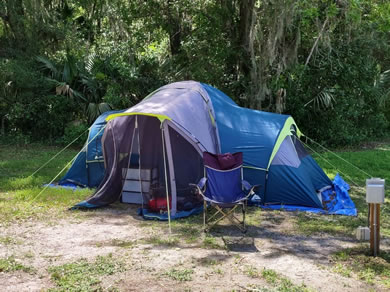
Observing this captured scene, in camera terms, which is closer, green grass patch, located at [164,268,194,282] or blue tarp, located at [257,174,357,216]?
green grass patch, located at [164,268,194,282]

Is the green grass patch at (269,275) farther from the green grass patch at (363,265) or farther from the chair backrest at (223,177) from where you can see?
the chair backrest at (223,177)

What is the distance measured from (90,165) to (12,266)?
11.4ft

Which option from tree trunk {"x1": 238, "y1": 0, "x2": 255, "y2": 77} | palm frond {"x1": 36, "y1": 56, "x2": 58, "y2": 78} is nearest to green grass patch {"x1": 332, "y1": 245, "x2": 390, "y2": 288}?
tree trunk {"x1": 238, "y1": 0, "x2": 255, "y2": 77}

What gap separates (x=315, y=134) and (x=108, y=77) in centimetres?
555

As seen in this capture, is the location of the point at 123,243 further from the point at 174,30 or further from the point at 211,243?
the point at 174,30

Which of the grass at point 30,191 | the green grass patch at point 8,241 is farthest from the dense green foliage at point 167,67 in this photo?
the green grass patch at point 8,241

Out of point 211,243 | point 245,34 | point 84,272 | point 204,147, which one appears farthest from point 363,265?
point 245,34

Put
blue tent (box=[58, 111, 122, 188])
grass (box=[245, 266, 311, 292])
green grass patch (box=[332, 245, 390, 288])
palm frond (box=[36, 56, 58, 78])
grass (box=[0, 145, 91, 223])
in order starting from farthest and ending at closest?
palm frond (box=[36, 56, 58, 78]) < blue tent (box=[58, 111, 122, 188]) < grass (box=[0, 145, 91, 223]) < green grass patch (box=[332, 245, 390, 288]) < grass (box=[245, 266, 311, 292])

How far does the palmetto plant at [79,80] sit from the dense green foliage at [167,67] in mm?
26

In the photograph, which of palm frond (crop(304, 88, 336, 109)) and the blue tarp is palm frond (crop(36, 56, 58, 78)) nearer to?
palm frond (crop(304, 88, 336, 109))

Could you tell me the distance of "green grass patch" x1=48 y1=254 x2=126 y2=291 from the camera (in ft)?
13.7

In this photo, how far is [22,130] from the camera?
13148mm

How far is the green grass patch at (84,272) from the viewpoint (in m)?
4.18

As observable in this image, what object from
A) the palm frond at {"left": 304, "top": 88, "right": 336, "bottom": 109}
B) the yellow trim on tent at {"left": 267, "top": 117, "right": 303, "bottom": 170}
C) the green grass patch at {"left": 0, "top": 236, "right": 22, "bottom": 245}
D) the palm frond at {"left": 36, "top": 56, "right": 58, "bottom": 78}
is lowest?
the green grass patch at {"left": 0, "top": 236, "right": 22, "bottom": 245}
